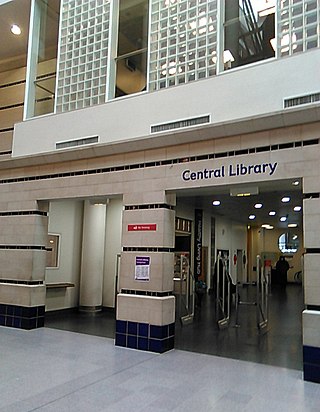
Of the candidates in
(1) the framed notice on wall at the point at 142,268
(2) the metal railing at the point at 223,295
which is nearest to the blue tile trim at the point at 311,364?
(1) the framed notice on wall at the point at 142,268

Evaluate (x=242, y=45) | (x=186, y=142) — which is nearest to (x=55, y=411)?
(x=186, y=142)

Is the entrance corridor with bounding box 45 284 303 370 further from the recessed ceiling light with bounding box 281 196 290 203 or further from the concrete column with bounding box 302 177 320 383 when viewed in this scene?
the recessed ceiling light with bounding box 281 196 290 203

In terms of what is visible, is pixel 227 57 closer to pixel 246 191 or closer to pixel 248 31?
pixel 248 31

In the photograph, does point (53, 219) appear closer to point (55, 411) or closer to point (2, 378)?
point (2, 378)

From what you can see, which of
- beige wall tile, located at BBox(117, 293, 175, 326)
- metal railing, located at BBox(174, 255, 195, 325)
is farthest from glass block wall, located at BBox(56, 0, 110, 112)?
metal railing, located at BBox(174, 255, 195, 325)

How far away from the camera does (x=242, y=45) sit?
5754mm

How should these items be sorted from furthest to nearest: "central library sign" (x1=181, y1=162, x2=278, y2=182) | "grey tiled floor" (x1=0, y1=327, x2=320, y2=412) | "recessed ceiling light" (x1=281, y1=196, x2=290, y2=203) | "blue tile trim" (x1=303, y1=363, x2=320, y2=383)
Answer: "recessed ceiling light" (x1=281, y1=196, x2=290, y2=203) → "central library sign" (x1=181, y1=162, x2=278, y2=182) → "blue tile trim" (x1=303, y1=363, x2=320, y2=383) → "grey tiled floor" (x1=0, y1=327, x2=320, y2=412)

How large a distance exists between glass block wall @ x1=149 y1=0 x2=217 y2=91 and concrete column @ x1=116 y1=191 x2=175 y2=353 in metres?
1.87

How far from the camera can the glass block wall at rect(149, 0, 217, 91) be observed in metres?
5.61

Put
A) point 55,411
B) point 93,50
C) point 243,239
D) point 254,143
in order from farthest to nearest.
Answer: point 243,239 → point 93,50 → point 254,143 → point 55,411

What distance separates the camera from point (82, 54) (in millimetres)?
6789

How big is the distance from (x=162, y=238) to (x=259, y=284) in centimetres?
348

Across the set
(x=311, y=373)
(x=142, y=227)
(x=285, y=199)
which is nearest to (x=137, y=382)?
(x=311, y=373)

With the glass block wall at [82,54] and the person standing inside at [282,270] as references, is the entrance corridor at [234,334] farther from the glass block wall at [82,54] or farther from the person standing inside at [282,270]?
the person standing inside at [282,270]
